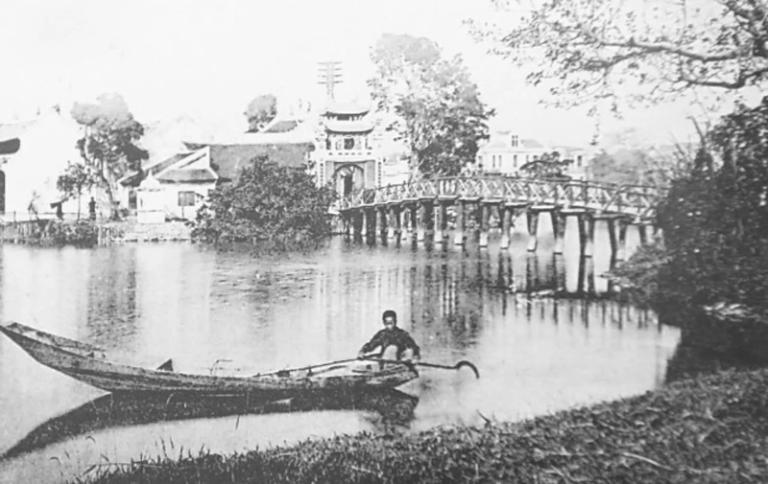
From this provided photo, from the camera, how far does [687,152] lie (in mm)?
3148

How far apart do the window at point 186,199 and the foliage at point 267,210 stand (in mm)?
55

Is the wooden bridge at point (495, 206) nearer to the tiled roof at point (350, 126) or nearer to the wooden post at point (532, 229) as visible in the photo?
the wooden post at point (532, 229)

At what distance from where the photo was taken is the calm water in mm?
2693

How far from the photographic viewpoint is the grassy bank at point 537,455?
8.64ft

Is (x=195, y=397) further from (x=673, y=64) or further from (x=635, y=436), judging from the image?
(x=673, y=64)

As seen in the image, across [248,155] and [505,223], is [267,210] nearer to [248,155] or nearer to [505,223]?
[248,155]

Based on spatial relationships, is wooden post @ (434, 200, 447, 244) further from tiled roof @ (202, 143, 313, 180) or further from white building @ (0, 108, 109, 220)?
white building @ (0, 108, 109, 220)

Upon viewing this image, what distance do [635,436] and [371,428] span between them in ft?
2.87

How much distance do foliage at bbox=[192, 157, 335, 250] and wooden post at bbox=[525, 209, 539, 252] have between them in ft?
2.44

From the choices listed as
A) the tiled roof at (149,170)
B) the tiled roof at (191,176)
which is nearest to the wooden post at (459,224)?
the tiled roof at (191,176)

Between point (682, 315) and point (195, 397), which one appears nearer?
→ point (195, 397)

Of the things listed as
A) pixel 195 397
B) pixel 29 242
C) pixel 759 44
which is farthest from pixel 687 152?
pixel 29 242

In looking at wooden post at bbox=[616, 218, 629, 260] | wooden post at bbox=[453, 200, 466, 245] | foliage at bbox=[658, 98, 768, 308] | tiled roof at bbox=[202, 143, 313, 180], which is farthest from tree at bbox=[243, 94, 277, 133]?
foliage at bbox=[658, 98, 768, 308]

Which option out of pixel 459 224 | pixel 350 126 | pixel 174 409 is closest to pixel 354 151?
pixel 350 126
